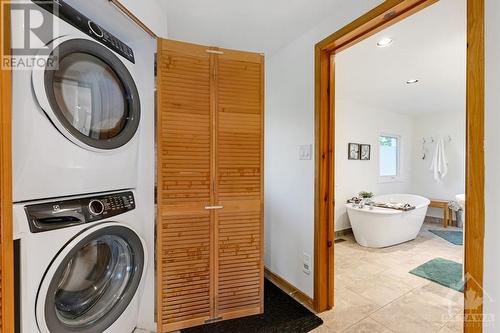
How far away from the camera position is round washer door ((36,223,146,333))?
3.28 feet

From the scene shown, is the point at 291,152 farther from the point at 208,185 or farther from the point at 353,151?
the point at 353,151

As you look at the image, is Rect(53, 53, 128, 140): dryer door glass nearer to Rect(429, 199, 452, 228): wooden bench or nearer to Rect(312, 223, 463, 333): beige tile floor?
Rect(312, 223, 463, 333): beige tile floor

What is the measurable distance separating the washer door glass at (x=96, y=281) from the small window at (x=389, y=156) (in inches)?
192

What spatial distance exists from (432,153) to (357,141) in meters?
2.26

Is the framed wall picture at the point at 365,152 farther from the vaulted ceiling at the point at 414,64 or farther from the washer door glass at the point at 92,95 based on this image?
the washer door glass at the point at 92,95

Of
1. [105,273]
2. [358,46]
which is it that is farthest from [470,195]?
[105,273]

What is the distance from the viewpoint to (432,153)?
17.0ft

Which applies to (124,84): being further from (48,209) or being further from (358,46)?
(358,46)

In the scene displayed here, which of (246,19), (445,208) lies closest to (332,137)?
(246,19)

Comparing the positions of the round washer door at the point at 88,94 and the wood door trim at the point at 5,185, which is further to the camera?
the round washer door at the point at 88,94
